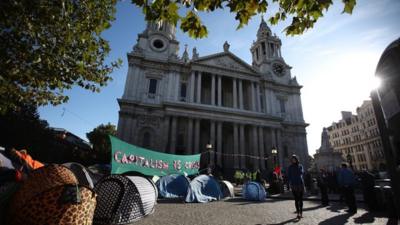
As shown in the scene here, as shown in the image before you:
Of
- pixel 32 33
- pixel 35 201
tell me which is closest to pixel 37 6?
pixel 32 33

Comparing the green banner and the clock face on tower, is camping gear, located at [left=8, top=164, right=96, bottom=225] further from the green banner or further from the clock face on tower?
the clock face on tower

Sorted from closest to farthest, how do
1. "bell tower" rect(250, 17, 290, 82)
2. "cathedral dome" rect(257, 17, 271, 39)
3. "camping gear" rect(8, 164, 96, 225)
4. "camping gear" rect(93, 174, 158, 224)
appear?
1. "camping gear" rect(8, 164, 96, 225)
2. "camping gear" rect(93, 174, 158, 224)
3. "bell tower" rect(250, 17, 290, 82)
4. "cathedral dome" rect(257, 17, 271, 39)

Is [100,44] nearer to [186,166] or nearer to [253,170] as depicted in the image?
[186,166]

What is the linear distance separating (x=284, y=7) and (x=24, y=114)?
88.4 ft

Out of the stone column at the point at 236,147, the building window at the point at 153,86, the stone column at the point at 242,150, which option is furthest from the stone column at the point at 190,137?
the building window at the point at 153,86

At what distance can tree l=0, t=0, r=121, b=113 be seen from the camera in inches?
261

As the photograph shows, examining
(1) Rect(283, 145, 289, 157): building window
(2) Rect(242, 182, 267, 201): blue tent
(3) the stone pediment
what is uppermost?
(3) the stone pediment

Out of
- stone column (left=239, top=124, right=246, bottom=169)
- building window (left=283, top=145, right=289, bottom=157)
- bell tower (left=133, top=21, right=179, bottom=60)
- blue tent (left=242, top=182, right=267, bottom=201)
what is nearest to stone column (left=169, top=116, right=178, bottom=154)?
stone column (left=239, top=124, right=246, bottom=169)

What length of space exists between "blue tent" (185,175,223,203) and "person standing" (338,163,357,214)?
6.00m

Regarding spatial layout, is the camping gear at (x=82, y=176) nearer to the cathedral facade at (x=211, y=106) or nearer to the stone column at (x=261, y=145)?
the cathedral facade at (x=211, y=106)

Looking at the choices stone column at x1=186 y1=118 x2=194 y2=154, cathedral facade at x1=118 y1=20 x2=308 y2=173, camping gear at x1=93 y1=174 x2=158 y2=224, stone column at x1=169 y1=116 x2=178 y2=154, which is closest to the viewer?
camping gear at x1=93 y1=174 x2=158 y2=224

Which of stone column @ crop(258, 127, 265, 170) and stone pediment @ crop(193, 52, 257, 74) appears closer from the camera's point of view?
stone column @ crop(258, 127, 265, 170)

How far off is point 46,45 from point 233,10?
295 inches

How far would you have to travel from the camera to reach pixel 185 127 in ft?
86.7
